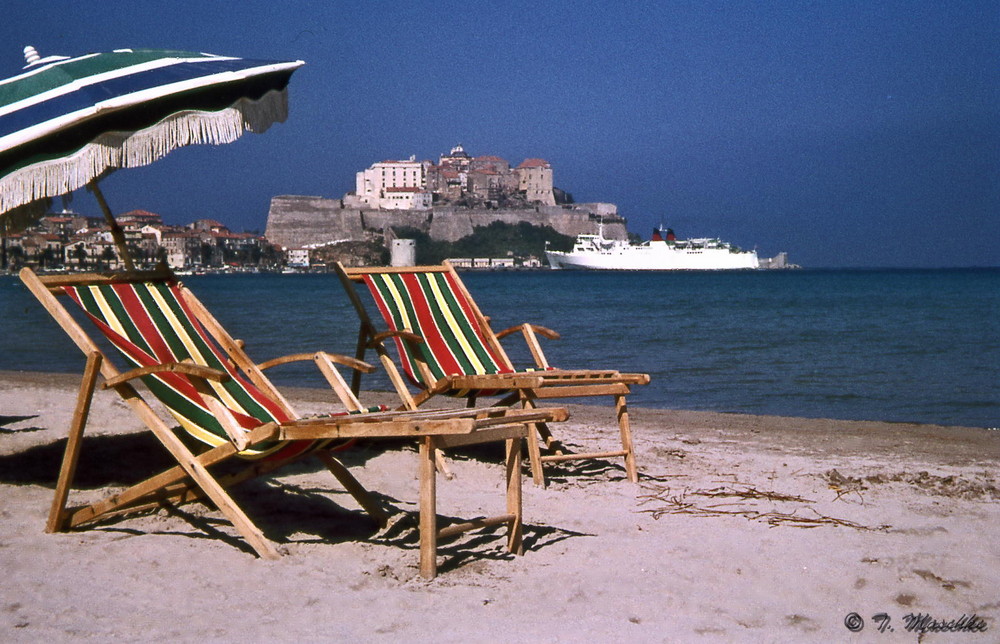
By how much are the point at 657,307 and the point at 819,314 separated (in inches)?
189

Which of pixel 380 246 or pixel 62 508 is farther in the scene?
pixel 380 246

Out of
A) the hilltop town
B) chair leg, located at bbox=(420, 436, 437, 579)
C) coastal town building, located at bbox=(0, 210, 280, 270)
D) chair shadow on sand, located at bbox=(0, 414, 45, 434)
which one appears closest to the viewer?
chair leg, located at bbox=(420, 436, 437, 579)

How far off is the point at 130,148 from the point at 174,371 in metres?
0.61

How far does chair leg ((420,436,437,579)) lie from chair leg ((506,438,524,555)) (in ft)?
0.99

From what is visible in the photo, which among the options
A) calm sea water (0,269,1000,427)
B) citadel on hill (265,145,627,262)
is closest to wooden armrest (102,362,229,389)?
calm sea water (0,269,1000,427)

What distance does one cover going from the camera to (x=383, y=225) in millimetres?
83750

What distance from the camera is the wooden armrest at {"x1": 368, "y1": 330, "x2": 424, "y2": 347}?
3.88 metres

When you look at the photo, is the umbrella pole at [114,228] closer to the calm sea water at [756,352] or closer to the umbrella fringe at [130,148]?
the umbrella fringe at [130,148]

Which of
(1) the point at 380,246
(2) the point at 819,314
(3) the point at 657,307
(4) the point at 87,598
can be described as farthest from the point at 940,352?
(1) the point at 380,246

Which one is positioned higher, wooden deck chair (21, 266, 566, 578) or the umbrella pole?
the umbrella pole

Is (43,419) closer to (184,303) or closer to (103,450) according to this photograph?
(103,450)

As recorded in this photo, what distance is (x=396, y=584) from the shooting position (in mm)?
2357

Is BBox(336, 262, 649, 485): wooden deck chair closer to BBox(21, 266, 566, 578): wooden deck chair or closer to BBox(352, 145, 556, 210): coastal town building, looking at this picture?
BBox(21, 266, 566, 578): wooden deck chair

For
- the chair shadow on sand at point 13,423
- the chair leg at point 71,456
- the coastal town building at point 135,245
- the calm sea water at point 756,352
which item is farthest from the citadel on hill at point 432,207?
the chair leg at point 71,456
